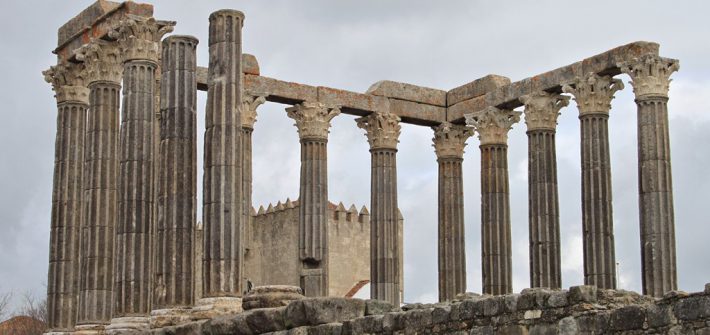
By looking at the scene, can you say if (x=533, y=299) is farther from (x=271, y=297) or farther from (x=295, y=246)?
(x=295, y=246)

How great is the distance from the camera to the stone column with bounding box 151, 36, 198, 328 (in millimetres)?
28734

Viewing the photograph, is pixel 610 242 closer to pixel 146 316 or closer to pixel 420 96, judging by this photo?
pixel 420 96

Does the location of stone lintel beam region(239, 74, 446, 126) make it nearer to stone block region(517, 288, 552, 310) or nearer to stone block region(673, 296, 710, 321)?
→ stone block region(517, 288, 552, 310)

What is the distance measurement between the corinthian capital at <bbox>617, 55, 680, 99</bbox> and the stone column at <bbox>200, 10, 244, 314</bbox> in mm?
11307

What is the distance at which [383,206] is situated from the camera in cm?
4159

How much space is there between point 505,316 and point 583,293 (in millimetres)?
1579

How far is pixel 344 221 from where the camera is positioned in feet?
191

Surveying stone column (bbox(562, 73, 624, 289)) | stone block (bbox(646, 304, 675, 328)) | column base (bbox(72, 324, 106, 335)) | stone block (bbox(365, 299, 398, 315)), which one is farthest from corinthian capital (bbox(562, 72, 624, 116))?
stone block (bbox(646, 304, 675, 328))

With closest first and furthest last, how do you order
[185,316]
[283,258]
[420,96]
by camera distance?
[185,316] → [420,96] → [283,258]

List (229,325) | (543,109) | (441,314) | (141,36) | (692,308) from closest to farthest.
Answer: (692,308), (441,314), (229,325), (141,36), (543,109)

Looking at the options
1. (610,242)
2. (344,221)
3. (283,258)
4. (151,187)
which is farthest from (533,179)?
(344,221)

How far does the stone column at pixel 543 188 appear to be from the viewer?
126ft

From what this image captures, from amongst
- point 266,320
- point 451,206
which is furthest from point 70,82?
point 266,320

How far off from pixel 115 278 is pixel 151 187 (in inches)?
88.5
